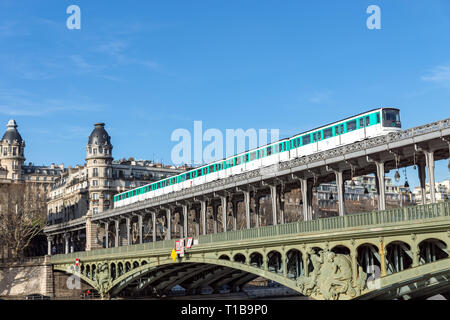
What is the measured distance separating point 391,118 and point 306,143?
10.5m

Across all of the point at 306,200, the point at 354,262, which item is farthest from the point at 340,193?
the point at 354,262

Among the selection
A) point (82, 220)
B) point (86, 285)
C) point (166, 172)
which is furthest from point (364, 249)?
point (166, 172)

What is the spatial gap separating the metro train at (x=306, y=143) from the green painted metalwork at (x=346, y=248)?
11867mm

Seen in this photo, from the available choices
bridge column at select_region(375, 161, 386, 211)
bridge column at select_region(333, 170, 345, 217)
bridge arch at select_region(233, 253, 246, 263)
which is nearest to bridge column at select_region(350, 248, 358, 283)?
bridge column at select_region(375, 161, 386, 211)

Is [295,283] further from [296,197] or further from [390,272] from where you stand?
[296,197]

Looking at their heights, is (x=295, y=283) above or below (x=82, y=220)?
below

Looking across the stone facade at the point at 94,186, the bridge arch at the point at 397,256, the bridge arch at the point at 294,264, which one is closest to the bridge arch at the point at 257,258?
the bridge arch at the point at 294,264

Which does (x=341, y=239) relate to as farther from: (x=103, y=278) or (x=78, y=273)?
(x=78, y=273)

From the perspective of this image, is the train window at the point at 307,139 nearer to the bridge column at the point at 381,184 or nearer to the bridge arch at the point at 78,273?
the bridge column at the point at 381,184

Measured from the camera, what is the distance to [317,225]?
46375 mm

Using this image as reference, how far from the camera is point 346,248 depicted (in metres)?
46.4

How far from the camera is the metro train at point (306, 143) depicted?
55.5 m

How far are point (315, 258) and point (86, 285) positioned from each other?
218 feet
